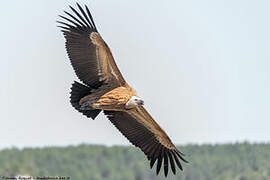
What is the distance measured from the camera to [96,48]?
20984 mm

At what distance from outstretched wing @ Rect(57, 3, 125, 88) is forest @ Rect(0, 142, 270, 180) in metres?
22.6

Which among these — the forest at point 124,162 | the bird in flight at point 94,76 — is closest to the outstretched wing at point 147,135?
the bird in flight at point 94,76

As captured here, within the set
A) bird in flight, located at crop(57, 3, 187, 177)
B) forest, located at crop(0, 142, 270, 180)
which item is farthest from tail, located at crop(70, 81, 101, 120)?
forest, located at crop(0, 142, 270, 180)

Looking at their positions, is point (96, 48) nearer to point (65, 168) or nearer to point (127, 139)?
point (127, 139)

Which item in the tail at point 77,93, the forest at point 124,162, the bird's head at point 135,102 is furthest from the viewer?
the forest at point 124,162

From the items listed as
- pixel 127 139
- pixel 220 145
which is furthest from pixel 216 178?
pixel 127 139

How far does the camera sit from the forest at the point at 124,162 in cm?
4638

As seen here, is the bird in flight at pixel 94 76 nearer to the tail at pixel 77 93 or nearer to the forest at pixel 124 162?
the tail at pixel 77 93

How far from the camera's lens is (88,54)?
21078 mm

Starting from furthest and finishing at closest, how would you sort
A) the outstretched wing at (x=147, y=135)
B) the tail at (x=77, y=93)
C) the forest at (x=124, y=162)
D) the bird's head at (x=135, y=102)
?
the forest at (x=124, y=162) < the outstretched wing at (x=147, y=135) < the tail at (x=77, y=93) < the bird's head at (x=135, y=102)

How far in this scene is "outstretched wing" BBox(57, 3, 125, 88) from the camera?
68.8 feet

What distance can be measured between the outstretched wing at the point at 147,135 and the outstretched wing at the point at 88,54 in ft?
3.64

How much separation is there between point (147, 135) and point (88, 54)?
259 cm

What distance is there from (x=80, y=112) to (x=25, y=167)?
24.5 metres
